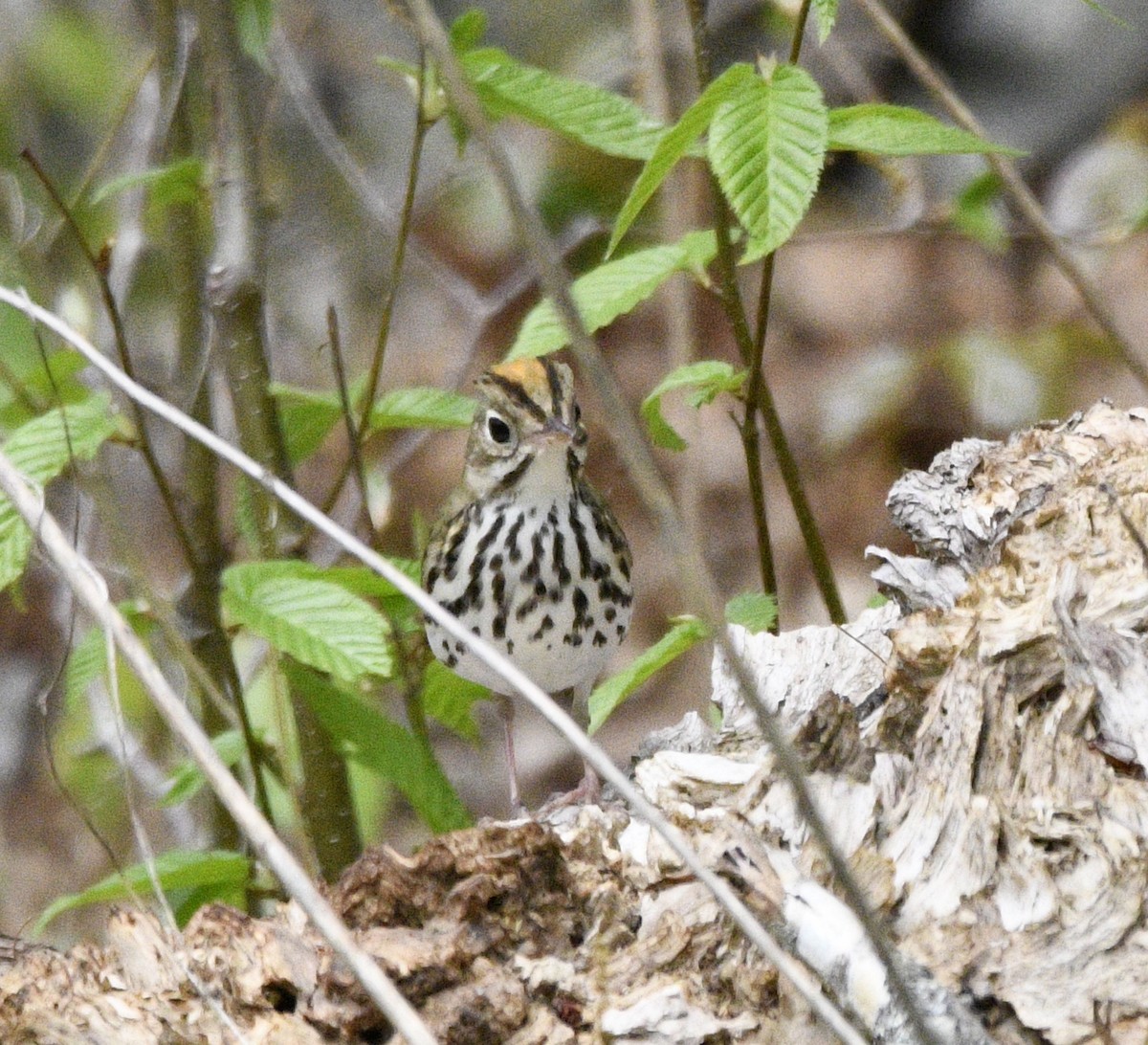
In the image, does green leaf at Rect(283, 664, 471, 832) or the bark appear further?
green leaf at Rect(283, 664, 471, 832)

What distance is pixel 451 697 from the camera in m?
2.89

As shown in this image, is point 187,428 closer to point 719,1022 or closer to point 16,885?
point 719,1022

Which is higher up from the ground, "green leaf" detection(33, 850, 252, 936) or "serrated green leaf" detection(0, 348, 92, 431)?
"serrated green leaf" detection(0, 348, 92, 431)

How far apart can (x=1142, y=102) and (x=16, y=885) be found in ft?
13.5

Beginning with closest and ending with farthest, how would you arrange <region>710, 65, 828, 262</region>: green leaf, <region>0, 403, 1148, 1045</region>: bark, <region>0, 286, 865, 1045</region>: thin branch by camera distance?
<region>0, 286, 865, 1045</region>: thin branch < <region>0, 403, 1148, 1045</region>: bark < <region>710, 65, 828, 262</region>: green leaf

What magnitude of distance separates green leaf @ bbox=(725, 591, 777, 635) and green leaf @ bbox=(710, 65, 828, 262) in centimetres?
70

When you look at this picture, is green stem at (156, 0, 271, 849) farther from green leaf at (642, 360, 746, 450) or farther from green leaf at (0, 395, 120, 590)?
green leaf at (642, 360, 746, 450)

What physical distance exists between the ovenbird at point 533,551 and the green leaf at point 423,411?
5.5 inches

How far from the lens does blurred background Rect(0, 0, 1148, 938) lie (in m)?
4.75

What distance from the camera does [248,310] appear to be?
2865 mm

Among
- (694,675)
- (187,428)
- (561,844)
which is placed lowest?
(694,675)

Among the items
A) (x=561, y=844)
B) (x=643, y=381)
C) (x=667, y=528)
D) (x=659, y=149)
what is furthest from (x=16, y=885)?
(x=667, y=528)

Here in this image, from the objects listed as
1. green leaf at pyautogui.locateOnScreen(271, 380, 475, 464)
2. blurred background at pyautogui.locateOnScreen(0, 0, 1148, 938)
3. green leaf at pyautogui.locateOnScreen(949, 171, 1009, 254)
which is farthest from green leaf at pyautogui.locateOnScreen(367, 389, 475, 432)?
green leaf at pyautogui.locateOnScreen(949, 171, 1009, 254)

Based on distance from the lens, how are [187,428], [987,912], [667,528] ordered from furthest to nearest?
1. [187,428]
2. [987,912]
3. [667,528]
